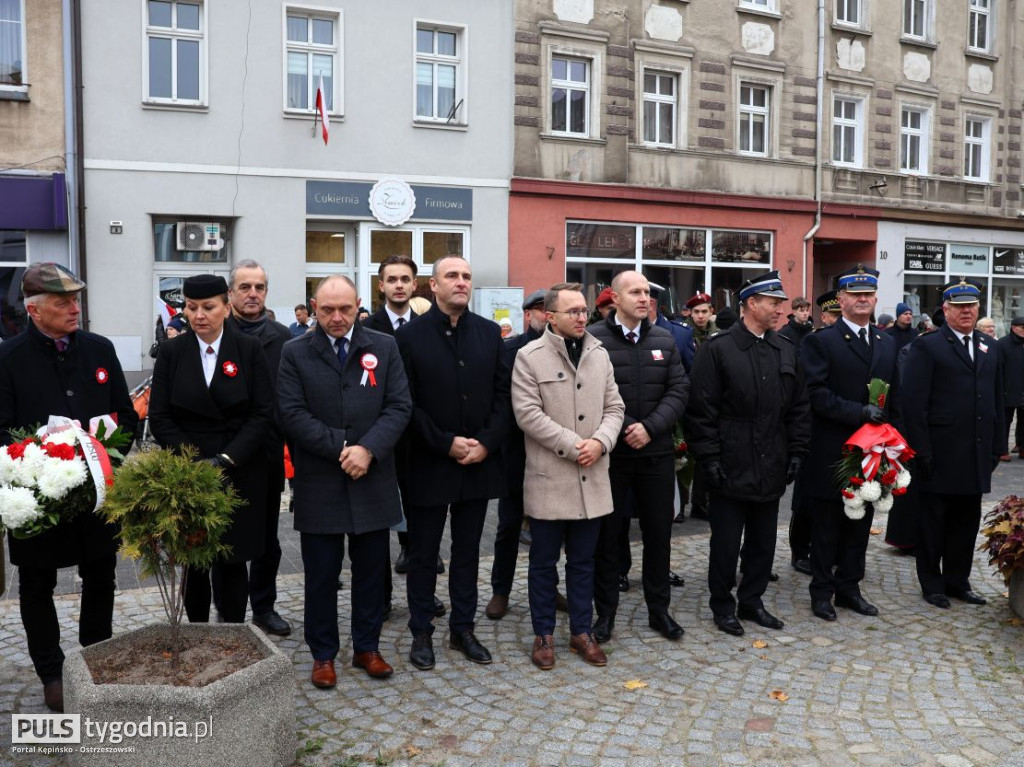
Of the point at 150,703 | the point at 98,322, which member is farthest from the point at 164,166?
the point at 150,703

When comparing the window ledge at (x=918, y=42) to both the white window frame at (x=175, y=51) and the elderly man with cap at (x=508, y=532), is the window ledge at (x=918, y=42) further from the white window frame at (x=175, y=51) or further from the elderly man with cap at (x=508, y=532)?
the elderly man with cap at (x=508, y=532)

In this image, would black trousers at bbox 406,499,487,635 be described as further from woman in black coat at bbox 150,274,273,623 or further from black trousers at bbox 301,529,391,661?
woman in black coat at bbox 150,274,273,623

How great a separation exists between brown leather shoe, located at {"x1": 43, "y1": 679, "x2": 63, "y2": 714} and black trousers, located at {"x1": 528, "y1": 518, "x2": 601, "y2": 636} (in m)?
2.35

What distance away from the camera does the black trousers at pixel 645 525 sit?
5602 millimetres

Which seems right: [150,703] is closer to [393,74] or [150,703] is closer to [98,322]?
[98,322]

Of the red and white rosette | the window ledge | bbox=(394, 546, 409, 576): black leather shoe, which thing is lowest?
bbox=(394, 546, 409, 576): black leather shoe

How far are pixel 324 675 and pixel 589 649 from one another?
1.41 meters

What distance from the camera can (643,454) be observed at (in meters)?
5.59

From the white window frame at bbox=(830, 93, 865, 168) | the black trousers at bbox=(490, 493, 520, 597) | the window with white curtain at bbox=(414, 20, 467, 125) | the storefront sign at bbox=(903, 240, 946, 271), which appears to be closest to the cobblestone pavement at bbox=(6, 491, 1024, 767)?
the black trousers at bbox=(490, 493, 520, 597)

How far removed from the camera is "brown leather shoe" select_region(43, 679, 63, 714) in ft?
14.7

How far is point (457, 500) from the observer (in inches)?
204

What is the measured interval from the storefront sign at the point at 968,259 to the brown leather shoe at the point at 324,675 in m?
22.4

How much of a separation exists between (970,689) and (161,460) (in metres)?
4.05

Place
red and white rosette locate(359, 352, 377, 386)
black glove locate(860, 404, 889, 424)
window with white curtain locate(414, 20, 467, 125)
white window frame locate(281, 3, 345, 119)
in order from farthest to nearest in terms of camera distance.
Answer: window with white curtain locate(414, 20, 467, 125) < white window frame locate(281, 3, 345, 119) < black glove locate(860, 404, 889, 424) < red and white rosette locate(359, 352, 377, 386)
